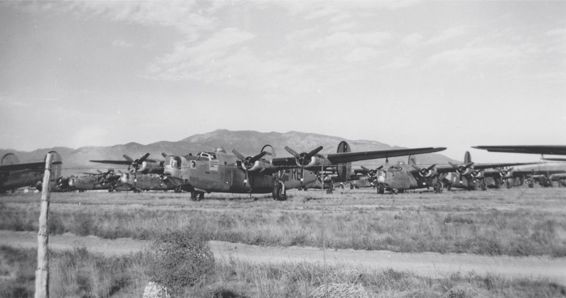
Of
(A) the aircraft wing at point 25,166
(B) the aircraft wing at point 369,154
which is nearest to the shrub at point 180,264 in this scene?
(A) the aircraft wing at point 25,166

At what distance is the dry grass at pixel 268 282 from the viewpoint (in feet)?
22.5

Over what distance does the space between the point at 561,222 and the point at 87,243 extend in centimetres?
1763

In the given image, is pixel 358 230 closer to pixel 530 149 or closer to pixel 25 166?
pixel 530 149

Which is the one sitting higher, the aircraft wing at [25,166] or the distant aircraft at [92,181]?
the aircraft wing at [25,166]

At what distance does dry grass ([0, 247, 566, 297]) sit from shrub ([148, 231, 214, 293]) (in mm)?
212

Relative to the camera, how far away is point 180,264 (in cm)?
714

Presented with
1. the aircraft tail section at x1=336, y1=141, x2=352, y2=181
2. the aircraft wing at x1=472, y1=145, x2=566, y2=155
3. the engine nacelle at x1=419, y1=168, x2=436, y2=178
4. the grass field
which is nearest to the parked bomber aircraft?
the grass field

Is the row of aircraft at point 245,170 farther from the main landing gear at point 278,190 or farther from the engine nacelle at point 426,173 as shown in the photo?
the engine nacelle at point 426,173

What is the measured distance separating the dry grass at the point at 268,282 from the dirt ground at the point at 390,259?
29.6 inches

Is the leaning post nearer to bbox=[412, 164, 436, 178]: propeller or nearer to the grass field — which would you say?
the grass field

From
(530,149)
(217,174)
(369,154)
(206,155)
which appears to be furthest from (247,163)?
(530,149)

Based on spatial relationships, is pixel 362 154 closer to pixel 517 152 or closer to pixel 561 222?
pixel 561 222

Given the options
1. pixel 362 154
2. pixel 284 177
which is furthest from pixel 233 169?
pixel 362 154

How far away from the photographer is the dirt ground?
854cm
